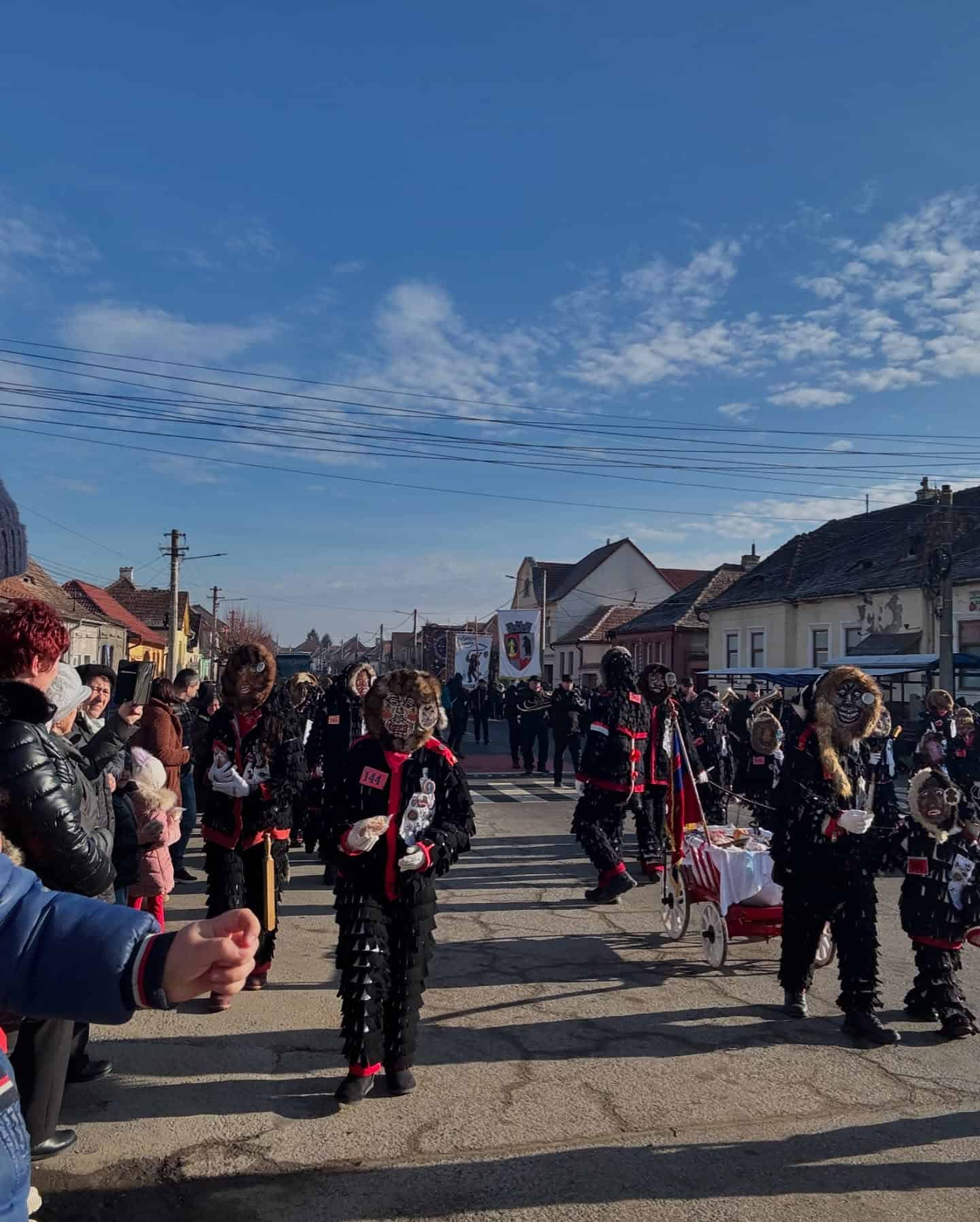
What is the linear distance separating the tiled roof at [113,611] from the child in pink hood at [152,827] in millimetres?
46374

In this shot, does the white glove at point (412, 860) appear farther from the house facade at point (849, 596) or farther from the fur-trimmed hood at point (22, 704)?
the house facade at point (849, 596)

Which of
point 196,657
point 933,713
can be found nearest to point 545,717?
point 933,713

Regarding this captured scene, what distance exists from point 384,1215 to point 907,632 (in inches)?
1056

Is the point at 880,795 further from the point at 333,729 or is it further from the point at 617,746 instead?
the point at 333,729

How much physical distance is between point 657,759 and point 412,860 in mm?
4692

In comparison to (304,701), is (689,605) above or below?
above

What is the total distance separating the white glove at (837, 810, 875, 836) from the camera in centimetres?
469

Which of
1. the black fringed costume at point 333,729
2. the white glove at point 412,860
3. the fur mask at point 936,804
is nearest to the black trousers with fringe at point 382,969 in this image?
the white glove at point 412,860

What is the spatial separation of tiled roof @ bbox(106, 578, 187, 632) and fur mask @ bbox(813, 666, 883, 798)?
63017 mm

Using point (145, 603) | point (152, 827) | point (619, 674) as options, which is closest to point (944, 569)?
point (619, 674)

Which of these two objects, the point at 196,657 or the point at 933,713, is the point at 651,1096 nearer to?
the point at 933,713

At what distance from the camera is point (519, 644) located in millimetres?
27969

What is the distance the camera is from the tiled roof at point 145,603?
214ft

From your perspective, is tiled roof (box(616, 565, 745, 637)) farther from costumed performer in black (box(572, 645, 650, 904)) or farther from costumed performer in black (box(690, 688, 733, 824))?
costumed performer in black (box(572, 645, 650, 904))
